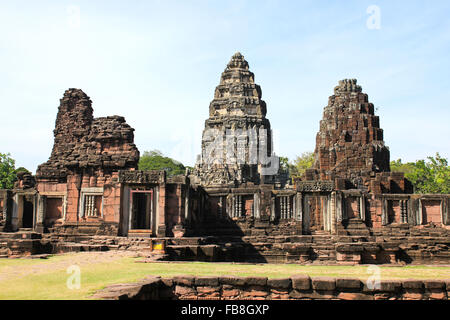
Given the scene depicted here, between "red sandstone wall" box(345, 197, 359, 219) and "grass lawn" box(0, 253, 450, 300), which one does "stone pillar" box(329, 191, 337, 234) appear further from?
"grass lawn" box(0, 253, 450, 300)

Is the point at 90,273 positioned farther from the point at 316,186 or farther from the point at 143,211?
the point at 316,186

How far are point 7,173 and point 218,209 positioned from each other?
29000 millimetres

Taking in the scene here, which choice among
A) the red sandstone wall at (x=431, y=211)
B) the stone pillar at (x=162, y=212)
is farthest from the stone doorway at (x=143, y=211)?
the red sandstone wall at (x=431, y=211)

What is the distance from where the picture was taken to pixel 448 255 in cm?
1941

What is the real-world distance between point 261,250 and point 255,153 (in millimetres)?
30213

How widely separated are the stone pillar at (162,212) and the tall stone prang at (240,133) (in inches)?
1139

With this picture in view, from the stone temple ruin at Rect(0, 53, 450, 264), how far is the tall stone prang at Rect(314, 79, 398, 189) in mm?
65

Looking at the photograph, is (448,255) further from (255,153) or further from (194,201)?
(255,153)

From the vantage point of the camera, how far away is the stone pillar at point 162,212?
60.7 feet

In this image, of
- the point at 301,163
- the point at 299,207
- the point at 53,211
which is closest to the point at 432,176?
the point at 301,163

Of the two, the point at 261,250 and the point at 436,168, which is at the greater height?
the point at 436,168

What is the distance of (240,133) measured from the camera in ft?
165
